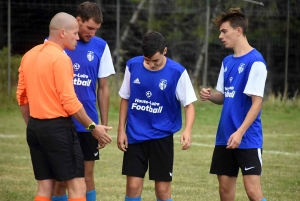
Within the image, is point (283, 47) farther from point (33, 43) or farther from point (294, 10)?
point (33, 43)

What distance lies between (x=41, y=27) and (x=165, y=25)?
498 centimetres

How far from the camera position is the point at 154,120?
707 cm

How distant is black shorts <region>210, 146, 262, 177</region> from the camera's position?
22.2ft

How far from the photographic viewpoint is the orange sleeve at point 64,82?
242 inches

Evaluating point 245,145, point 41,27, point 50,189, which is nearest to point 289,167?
point 245,145

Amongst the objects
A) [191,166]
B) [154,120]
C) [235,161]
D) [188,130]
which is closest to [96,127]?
[154,120]

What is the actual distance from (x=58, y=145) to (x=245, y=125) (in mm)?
1642

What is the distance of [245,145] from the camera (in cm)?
677

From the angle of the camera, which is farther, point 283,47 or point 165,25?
point 165,25

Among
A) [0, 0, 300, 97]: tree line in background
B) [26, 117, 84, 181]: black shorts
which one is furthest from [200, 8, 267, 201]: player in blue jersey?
[0, 0, 300, 97]: tree line in background

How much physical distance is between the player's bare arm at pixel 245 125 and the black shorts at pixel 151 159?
708mm

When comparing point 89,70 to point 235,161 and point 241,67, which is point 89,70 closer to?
point 241,67

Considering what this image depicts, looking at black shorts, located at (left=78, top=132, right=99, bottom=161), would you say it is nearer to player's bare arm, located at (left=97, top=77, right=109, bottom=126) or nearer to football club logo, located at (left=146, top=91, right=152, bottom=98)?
player's bare arm, located at (left=97, top=77, right=109, bottom=126)

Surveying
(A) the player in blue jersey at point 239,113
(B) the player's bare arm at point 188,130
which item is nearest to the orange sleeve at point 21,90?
(B) the player's bare arm at point 188,130
